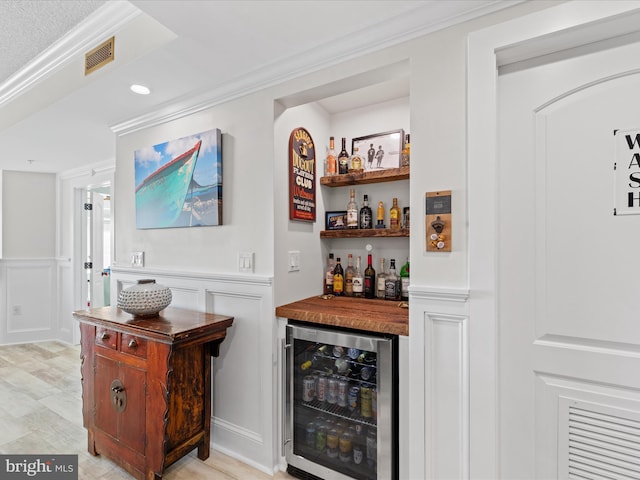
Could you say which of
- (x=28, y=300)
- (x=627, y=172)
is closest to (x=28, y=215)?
(x=28, y=300)

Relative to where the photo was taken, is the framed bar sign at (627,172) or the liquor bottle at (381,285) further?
the liquor bottle at (381,285)

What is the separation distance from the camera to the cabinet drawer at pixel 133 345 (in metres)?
1.75

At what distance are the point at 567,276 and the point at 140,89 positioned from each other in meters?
2.46

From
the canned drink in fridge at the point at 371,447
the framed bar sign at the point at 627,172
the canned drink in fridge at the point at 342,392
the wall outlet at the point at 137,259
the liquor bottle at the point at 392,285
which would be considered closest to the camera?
the framed bar sign at the point at 627,172

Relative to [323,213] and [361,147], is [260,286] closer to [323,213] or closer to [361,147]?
[323,213]

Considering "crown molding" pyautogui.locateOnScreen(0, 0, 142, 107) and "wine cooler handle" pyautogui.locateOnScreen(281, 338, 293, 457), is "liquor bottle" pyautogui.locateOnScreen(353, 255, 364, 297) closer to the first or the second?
"wine cooler handle" pyautogui.locateOnScreen(281, 338, 293, 457)

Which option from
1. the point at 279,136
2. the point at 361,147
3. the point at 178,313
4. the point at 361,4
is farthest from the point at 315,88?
the point at 178,313

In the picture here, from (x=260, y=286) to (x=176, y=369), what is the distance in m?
0.63

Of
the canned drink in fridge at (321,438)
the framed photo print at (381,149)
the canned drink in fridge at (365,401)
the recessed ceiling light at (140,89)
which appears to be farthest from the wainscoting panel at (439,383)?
the recessed ceiling light at (140,89)

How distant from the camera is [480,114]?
51.5 inches

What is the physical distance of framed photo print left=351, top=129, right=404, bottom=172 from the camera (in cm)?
220

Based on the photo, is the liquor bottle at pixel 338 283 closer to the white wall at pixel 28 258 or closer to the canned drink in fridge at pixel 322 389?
the canned drink in fridge at pixel 322 389

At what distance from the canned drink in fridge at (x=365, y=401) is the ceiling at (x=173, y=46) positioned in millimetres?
1698

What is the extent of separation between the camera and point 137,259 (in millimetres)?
2570
